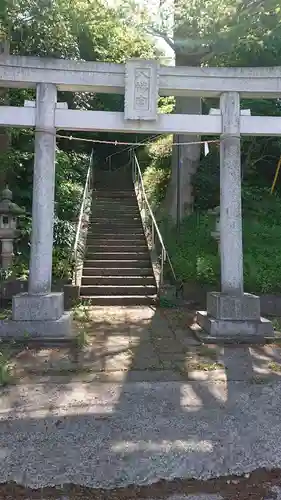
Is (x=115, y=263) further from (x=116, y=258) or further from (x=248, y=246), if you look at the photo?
(x=248, y=246)

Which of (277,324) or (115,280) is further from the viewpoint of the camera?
(115,280)

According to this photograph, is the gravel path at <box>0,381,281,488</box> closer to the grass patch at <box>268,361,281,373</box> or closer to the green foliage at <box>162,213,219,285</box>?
the grass patch at <box>268,361,281,373</box>

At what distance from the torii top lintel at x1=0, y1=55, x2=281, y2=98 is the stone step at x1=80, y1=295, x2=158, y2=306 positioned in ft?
13.3

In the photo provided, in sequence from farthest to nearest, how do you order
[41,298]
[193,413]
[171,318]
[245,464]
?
[171,318] < [41,298] < [193,413] < [245,464]

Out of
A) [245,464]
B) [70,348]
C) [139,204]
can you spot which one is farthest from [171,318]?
[139,204]

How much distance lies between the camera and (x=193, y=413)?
11.9 ft

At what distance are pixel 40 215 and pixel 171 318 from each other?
9.70 ft

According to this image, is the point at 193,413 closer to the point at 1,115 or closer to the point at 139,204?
the point at 1,115

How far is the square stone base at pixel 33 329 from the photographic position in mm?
5914

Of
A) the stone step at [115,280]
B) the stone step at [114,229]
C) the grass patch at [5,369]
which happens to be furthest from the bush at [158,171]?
the grass patch at [5,369]

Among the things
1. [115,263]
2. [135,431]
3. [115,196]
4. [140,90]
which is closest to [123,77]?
[140,90]

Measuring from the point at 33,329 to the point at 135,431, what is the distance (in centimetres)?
309

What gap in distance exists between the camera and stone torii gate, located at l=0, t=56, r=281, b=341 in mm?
6207

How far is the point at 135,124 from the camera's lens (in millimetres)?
6480
